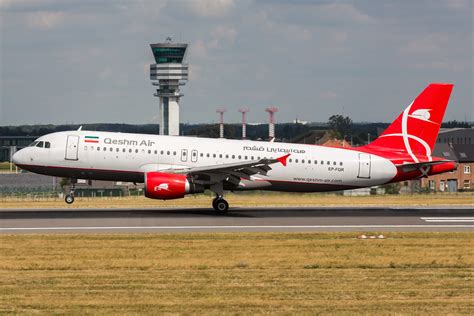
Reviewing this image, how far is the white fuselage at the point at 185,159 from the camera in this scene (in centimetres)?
→ 4084

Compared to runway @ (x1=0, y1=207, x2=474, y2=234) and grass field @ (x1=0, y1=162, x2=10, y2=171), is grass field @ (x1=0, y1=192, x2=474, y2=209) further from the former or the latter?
grass field @ (x1=0, y1=162, x2=10, y2=171)

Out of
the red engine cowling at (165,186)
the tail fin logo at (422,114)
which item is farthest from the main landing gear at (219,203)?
the tail fin logo at (422,114)

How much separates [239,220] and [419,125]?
12542mm

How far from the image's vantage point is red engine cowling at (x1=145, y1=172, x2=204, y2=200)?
38688 millimetres

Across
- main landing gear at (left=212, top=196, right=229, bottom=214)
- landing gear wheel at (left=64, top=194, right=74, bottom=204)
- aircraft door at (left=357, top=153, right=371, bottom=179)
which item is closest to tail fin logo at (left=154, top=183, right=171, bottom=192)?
main landing gear at (left=212, top=196, right=229, bottom=214)

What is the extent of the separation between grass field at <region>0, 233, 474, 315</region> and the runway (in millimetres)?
2579

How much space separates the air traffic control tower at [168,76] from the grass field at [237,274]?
156789 millimetres

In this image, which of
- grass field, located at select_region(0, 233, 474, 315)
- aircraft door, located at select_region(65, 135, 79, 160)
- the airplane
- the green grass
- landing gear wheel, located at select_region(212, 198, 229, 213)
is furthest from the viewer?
the green grass

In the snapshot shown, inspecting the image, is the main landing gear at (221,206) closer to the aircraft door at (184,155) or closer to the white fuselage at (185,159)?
the white fuselage at (185,159)

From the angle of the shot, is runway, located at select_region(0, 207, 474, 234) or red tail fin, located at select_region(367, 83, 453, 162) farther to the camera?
red tail fin, located at select_region(367, 83, 453, 162)

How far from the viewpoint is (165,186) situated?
38719 millimetres

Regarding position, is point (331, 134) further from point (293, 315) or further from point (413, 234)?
point (293, 315)

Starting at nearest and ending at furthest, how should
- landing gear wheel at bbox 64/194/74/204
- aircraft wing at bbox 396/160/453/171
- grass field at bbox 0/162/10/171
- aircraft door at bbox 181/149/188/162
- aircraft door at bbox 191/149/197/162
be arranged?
aircraft door at bbox 181/149/188/162, aircraft door at bbox 191/149/197/162, landing gear wheel at bbox 64/194/74/204, aircraft wing at bbox 396/160/453/171, grass field at bbox 0/162/10/171

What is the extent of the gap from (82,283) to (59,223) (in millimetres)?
15093
